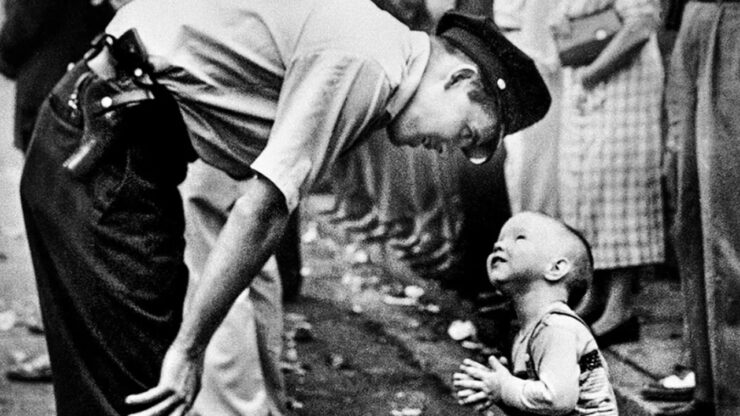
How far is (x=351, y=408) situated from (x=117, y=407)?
58cm

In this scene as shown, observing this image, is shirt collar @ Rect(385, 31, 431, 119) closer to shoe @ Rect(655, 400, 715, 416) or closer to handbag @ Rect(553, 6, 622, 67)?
handbag @ Rect(553, 6, 622, 67)

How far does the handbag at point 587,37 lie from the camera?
8.77ft

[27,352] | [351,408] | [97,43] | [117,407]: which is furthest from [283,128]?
[27,352]

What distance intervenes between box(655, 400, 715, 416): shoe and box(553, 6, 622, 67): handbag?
0.77 meters

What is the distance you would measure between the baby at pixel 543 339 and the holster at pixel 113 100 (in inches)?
29.2

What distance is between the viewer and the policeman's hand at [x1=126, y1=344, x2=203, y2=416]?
222 cm

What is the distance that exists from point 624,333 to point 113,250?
3.63 feet

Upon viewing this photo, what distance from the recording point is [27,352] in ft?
9.97

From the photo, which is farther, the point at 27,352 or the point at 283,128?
the point at 27,352

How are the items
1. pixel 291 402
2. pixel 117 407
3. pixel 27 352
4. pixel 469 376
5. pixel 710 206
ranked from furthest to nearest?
1. pixel 27 352
2. pixel 291 402
3. pixel 710 206
4. pixel 117 407
5. pixel 469 376

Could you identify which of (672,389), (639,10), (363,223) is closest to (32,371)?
(363,223)

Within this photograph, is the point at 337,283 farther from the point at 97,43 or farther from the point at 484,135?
the point at 97,43

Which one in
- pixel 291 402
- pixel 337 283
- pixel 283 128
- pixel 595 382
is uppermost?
pixel 283 128

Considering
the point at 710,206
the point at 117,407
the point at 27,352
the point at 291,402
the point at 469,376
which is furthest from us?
the point at 27,352
